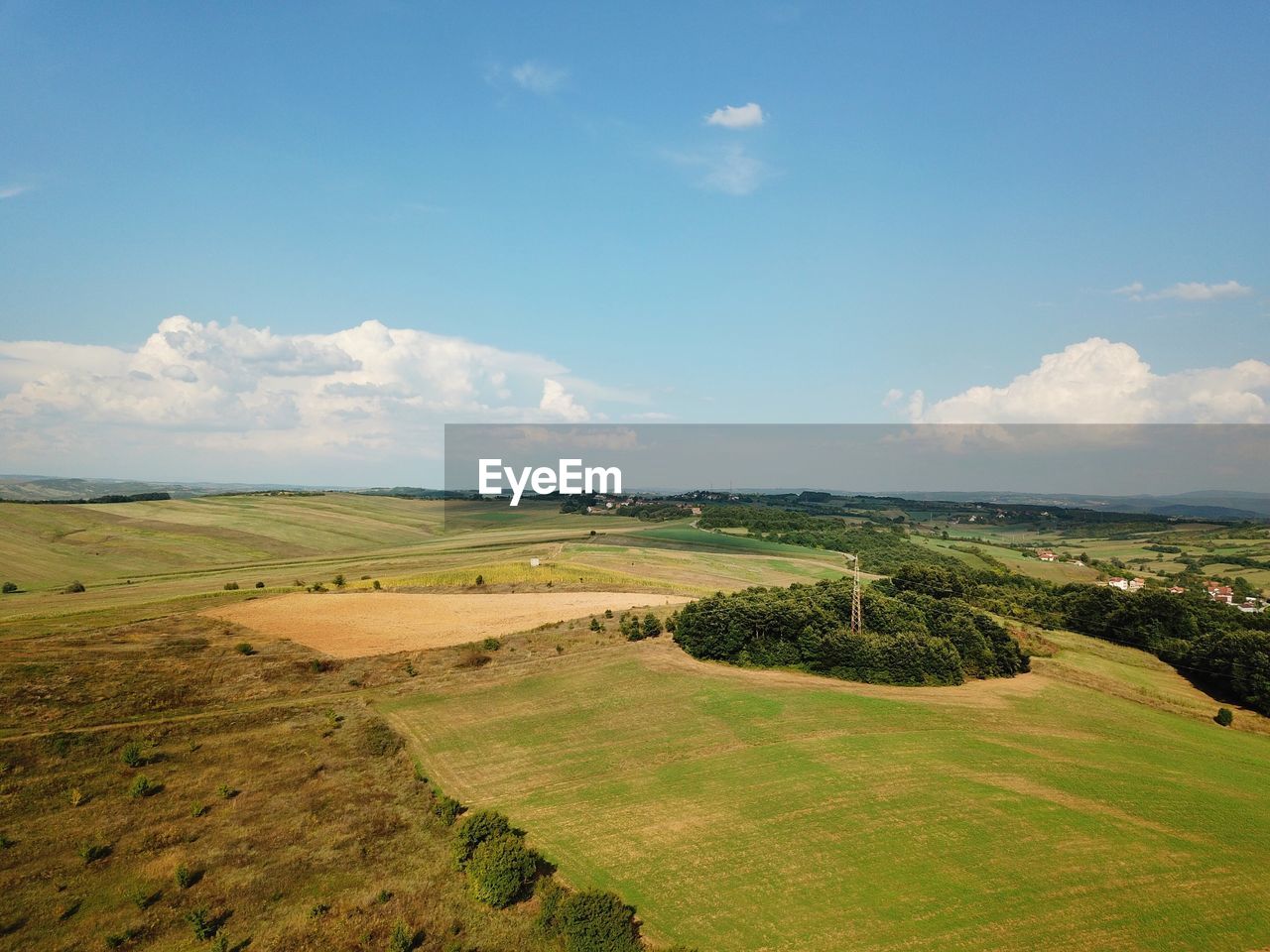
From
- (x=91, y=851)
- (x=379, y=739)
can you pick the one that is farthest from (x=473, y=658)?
(x=91, y=851)

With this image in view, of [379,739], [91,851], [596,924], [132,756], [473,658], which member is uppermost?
[596,924]

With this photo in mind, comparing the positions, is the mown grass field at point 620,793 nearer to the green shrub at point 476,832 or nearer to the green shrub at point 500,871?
the green shrub at point 500,871

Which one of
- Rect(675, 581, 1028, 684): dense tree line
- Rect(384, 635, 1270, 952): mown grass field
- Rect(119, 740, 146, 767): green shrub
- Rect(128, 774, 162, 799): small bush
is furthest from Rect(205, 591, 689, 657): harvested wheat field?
Rect(128, 774, 162, 799): small bush

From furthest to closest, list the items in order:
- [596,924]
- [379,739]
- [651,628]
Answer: [651,628] → [379,739] → [596,924]

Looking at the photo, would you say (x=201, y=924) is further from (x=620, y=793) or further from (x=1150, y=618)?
(x=1150, y=618)

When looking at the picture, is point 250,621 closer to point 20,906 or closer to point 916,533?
point 20,906

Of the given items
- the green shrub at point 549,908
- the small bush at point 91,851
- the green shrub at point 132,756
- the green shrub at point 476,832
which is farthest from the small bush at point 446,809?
the green shrub at point 132,756

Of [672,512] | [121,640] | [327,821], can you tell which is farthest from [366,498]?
[327,821]
